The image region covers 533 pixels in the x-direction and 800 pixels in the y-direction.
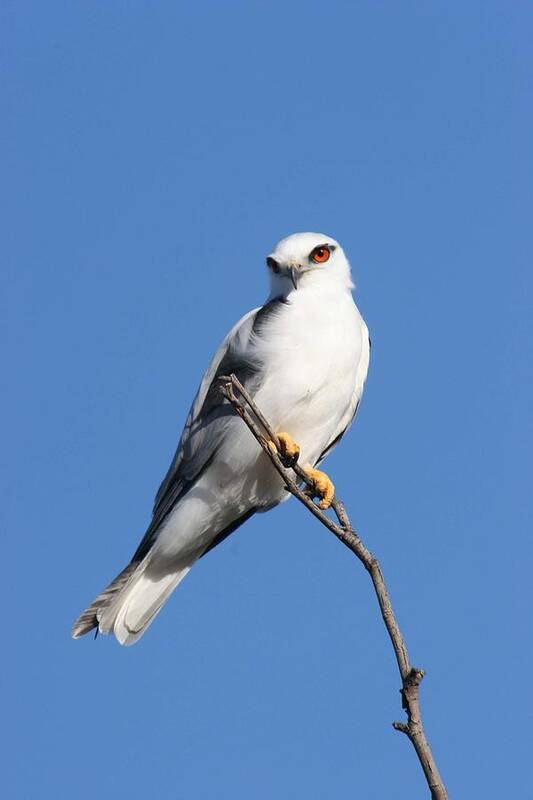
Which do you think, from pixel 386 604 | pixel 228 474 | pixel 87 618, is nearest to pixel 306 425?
pixel 228 474

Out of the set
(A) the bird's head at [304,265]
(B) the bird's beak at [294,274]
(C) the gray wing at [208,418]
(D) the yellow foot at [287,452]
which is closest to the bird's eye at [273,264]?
(A) the bird's head at [304,265]

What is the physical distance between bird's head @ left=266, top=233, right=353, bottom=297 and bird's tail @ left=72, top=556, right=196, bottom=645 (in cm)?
151

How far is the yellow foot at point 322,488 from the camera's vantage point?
15.6 feet

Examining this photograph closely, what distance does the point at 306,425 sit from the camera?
202 inches

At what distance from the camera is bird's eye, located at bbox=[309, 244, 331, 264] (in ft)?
18.6

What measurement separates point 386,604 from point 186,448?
256 centimetres

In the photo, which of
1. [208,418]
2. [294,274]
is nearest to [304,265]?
[294,274]

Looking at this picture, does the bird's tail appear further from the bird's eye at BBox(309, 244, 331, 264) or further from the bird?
the bird's eye at BBox(309, 244, 331, 264)

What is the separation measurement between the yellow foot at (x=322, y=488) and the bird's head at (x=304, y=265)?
3.37 ft

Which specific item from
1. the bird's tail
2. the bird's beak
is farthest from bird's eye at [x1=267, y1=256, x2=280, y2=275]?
the bird's tail

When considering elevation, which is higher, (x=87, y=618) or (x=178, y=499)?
(x=178, y=499)

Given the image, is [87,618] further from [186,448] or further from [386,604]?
[386,604]

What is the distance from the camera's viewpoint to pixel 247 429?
197 inches

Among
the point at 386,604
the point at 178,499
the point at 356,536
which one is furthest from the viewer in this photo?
the point at 178,499
